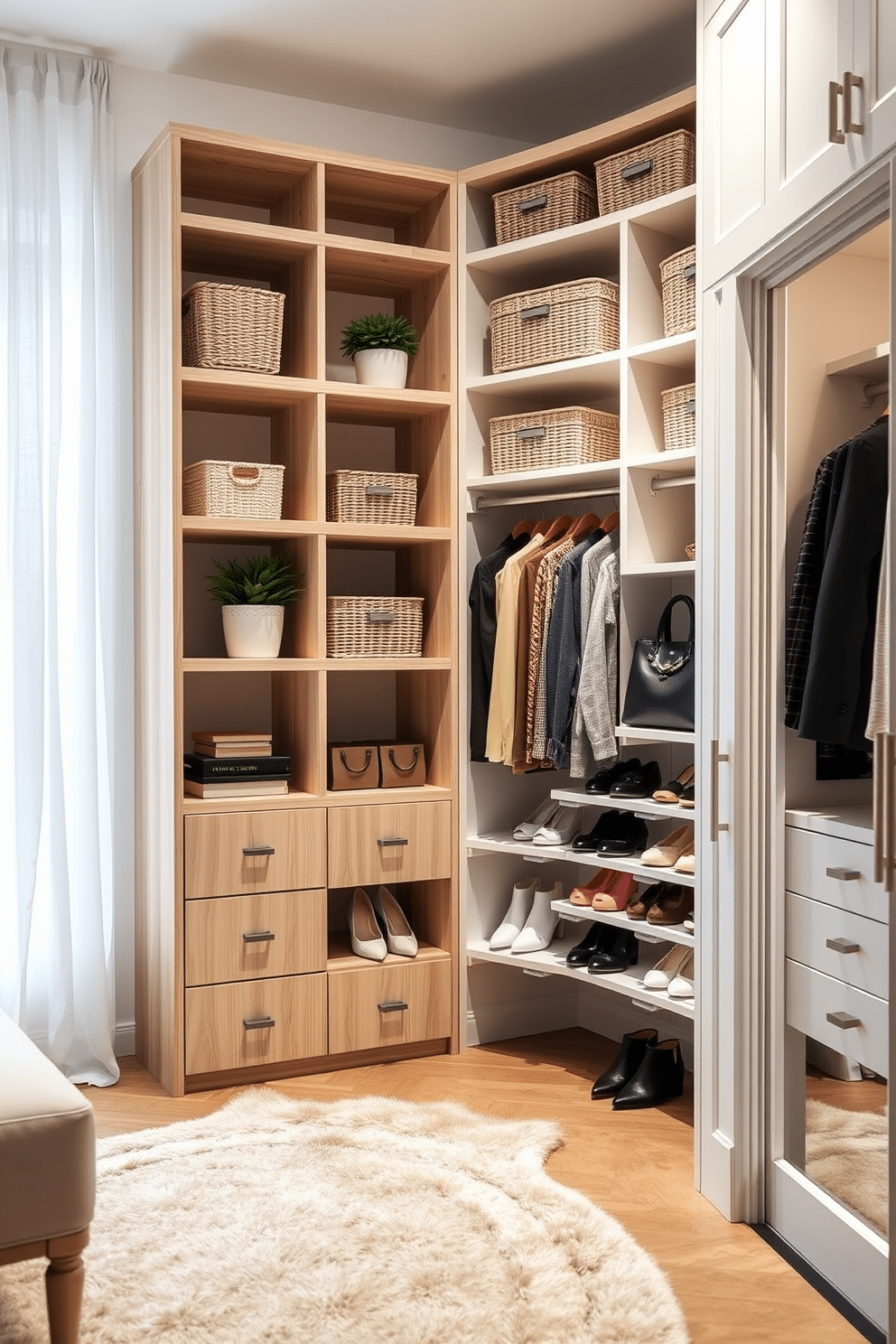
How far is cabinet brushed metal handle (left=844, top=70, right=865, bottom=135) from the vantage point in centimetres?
207

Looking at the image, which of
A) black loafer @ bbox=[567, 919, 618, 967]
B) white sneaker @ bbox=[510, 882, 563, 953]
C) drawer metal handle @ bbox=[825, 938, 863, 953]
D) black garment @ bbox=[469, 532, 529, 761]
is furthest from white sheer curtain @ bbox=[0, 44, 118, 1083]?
drawer metal handle @ bbox=[825, 938, 863, 953]

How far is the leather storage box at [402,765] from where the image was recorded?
3.84m

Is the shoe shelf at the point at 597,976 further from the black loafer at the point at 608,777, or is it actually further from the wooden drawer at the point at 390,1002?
the black loafer at the point at 608,777

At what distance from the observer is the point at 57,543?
12.0ft

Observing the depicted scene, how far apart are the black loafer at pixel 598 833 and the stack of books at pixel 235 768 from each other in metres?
0.89

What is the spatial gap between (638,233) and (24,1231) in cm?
285

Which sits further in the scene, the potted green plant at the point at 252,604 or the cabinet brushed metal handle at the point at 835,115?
the potted green plant at the point at 252,604

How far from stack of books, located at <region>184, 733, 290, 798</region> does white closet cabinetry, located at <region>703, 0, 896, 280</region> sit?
5.91ft

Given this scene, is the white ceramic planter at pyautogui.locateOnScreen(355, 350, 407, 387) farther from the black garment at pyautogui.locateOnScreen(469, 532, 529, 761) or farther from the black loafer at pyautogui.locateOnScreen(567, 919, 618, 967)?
the black loafer at pyautogui.locateOnScreen(567, 919, 618, 967)

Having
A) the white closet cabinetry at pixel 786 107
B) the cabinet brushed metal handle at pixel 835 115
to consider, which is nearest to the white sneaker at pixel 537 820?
the white closet cabinetry at pixel 786 107

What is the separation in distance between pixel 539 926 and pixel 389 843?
1.76 feet

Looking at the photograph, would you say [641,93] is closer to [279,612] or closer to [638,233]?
[638,233]

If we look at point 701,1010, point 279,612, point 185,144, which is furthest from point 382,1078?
point 185,144

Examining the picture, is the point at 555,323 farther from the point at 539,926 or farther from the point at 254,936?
the point at 254,936
